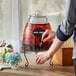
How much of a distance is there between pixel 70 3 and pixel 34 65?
59cm

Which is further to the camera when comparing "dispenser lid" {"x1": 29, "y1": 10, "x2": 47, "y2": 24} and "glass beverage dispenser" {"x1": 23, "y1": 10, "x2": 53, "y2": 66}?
"dispenser lid" {"x1": 29, "y1": 10, "x2": 47, "y2": 24}

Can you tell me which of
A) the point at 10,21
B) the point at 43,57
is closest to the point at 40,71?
the point at 43,57

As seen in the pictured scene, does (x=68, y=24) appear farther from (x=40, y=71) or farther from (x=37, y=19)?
(x=37, y=19)

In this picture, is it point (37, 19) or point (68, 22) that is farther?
point (37, 19)

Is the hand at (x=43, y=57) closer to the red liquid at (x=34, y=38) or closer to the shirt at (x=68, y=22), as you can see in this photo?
the shirt at (x=68, y=22)

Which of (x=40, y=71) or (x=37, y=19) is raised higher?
(x=37, y=19)

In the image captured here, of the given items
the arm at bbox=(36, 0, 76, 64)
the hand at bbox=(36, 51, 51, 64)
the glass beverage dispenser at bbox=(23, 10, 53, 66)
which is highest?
the arm at bbox=(36, 0, 76, 64)

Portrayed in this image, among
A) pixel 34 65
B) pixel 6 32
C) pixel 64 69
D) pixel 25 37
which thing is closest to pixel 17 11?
pixel 6 32

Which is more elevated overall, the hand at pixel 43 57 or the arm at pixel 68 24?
the arm at pixel 68 24

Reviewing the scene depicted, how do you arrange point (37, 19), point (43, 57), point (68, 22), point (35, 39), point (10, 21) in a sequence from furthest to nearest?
1. point (10, 21)
2. point (37, 19)
3. point (35, 39)
4. point (43, 57)
5. point (68, 22)

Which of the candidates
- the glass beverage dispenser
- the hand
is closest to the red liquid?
the glass beverage dispenser

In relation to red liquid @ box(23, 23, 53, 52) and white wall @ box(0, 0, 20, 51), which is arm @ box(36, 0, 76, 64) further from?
white wall @ box(0, 0, 20, 51)

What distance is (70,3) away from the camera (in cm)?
89

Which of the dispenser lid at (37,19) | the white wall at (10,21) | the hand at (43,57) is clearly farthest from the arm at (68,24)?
the white wall at (10,21)
